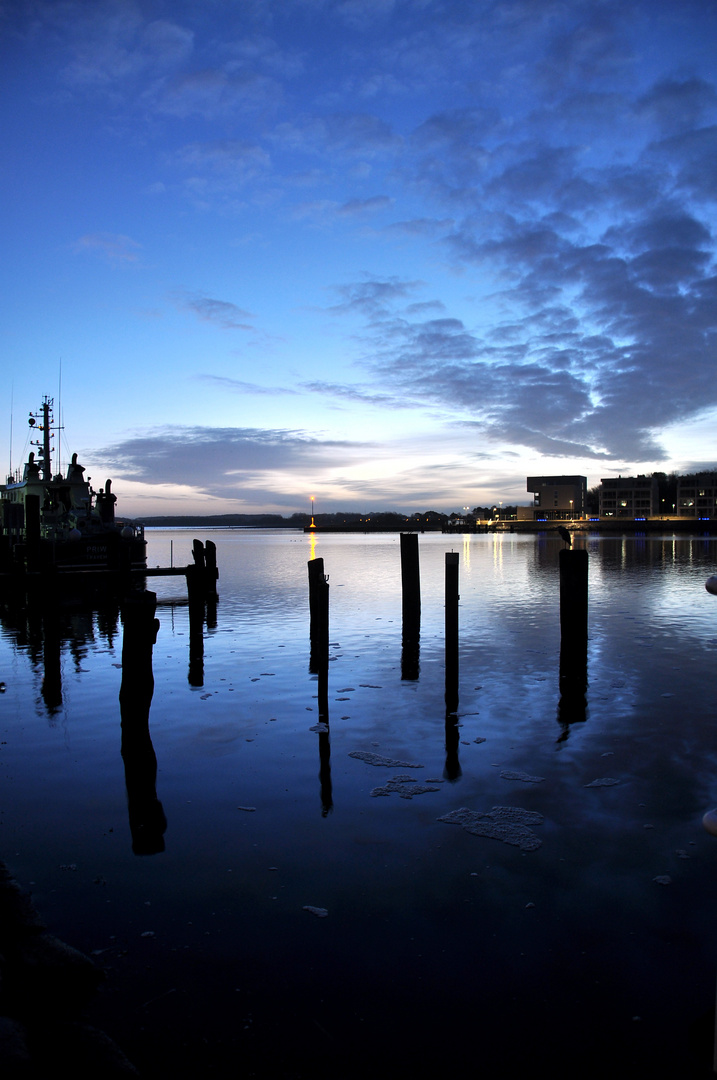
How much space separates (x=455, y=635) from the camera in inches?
521

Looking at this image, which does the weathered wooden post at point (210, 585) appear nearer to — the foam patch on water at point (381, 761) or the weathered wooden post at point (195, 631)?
the weathered wooden post at point (195, 631)

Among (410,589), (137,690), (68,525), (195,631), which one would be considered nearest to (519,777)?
(137,690)

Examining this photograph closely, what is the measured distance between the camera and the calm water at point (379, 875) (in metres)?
4.54

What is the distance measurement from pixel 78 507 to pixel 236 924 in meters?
37.8

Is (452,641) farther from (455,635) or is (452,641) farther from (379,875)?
(379,875)

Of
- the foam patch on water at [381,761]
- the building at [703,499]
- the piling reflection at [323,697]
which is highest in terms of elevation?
the building at [703,499]

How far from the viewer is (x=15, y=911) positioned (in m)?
5.70

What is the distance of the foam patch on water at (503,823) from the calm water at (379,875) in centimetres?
12

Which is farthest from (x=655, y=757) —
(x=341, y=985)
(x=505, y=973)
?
(x=341, y=985)

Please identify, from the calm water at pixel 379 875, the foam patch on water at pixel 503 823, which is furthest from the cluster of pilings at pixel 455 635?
the foam patch on water at pixel 503 823

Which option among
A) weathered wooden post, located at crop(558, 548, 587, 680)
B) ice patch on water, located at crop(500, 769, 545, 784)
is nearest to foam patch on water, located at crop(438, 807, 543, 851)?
ice patch on water, located at crop(500, 769, 545, 784)

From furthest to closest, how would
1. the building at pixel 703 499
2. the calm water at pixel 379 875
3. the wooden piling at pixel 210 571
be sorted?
the building at pixel 703 499 < the wooden piling at pixel 210 571 < the calm water at pixel 379 875

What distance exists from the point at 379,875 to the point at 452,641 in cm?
688

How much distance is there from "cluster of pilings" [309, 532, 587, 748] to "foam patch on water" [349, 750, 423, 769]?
1.30m
